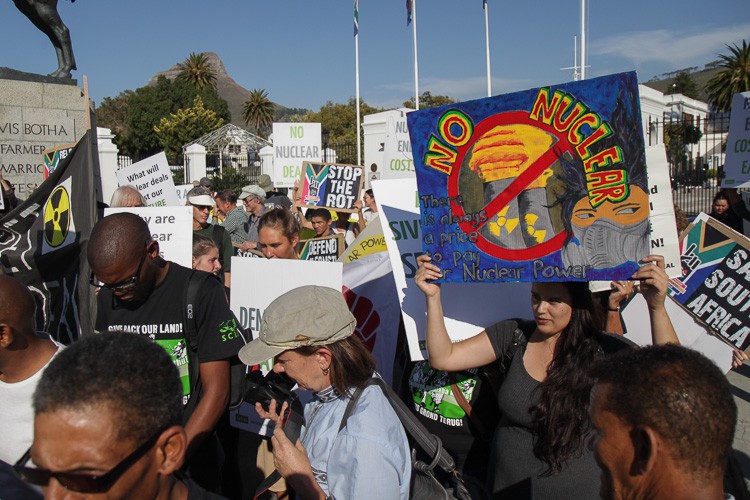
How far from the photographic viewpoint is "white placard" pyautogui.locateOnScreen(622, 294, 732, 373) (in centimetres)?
407

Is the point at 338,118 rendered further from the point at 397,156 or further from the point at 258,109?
the point at 397,156

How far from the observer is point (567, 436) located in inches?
96.7

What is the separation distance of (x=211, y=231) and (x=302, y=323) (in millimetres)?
4004

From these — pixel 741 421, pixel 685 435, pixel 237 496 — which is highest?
pixel 685 435

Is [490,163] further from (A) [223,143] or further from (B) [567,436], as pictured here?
(A) [223,143]

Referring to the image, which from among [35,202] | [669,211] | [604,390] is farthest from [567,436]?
[35,202]

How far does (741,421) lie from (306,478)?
500 cm

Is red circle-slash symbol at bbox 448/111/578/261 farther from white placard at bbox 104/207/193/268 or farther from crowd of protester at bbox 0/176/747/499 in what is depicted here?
white placard at bbox 104/207/193/268

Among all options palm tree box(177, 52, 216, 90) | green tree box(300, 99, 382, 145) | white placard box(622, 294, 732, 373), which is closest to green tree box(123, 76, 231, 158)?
palm tree box(177, 52, 216, 90)

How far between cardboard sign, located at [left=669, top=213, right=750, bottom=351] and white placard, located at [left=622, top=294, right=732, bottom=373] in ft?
0.16

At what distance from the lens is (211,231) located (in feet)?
19.8

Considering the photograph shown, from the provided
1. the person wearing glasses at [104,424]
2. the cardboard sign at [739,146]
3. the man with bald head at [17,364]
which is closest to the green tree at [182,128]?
the cardboard sign at [739,146]

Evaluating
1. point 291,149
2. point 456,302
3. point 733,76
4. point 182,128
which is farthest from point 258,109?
point 456,302

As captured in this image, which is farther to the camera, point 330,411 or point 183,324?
point 183,324
